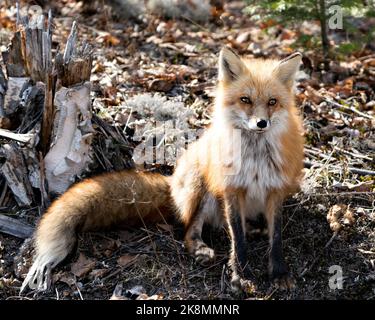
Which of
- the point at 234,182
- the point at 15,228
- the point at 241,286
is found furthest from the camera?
the point at 15,228

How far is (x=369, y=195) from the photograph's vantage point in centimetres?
460

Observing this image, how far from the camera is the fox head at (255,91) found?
3854 millimetres

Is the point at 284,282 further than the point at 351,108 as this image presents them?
No

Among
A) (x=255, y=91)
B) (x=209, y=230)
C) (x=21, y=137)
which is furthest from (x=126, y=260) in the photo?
(x=255, y=91)

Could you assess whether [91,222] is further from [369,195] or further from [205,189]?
[369,195]

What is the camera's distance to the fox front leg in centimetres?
395

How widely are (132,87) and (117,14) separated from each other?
7.97 feet

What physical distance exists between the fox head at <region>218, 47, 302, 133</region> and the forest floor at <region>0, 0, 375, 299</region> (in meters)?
0.99

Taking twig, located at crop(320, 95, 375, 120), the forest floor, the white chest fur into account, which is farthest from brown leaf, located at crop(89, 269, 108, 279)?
twig, located at crop(320, 95, 375, 120)

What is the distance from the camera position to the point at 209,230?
15.1 ft

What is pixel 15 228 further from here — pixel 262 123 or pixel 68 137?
pixel 262 123

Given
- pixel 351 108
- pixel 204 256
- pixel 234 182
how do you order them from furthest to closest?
pixel 351 108 < pixel 204 256 < pixel 234 182

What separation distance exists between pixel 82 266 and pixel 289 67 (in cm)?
215

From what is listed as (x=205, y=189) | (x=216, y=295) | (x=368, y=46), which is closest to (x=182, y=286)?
(x=216, y=295)
